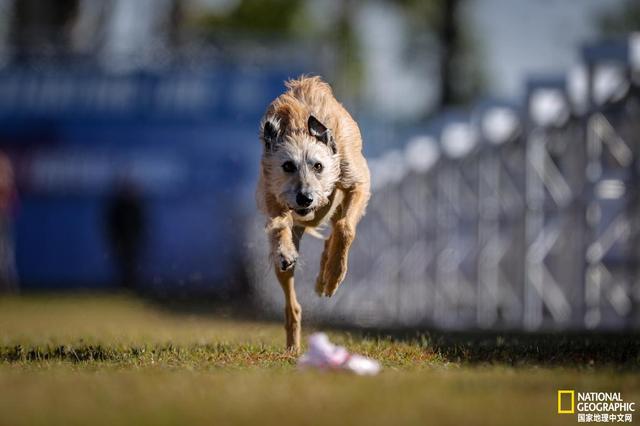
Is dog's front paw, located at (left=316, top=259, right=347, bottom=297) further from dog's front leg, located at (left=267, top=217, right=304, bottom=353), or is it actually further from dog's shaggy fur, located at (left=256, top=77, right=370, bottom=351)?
dog's front leg, located at (left=267, top=217, right=304, bottom=353)

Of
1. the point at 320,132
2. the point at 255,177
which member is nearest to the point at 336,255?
the point at 320,132

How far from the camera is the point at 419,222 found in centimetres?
1850

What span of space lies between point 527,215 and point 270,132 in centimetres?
648

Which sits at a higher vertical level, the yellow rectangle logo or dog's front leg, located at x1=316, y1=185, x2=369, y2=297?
dog's front leg, located at x1=316, y1=185, x2=369, y2=297

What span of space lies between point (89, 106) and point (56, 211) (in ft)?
7.58

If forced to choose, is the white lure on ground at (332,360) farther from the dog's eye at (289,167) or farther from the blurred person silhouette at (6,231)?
the blurred person silhouette at (6,231)

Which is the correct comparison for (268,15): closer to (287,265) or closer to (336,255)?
(336,255)

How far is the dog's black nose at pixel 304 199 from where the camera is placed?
275 inches

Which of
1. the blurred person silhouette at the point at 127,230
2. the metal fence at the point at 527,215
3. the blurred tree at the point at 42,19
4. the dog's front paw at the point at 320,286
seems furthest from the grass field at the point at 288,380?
the blurred tree at the point at 42,19

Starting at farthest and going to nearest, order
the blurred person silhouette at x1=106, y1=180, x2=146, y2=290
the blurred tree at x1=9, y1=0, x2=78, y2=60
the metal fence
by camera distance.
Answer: the blurred tree at x1=9, y1=0, x2=78, y2=60
the blurred person silhouette at x1=106, y1=180, x2=146, y2=290
the metal fence

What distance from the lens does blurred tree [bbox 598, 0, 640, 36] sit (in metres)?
44.1

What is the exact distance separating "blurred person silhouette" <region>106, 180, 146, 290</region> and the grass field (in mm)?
14748

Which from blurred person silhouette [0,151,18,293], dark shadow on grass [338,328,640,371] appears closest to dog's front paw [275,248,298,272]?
dark shadow on grass [338,328,640,371]

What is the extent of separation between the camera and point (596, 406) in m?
4.42
